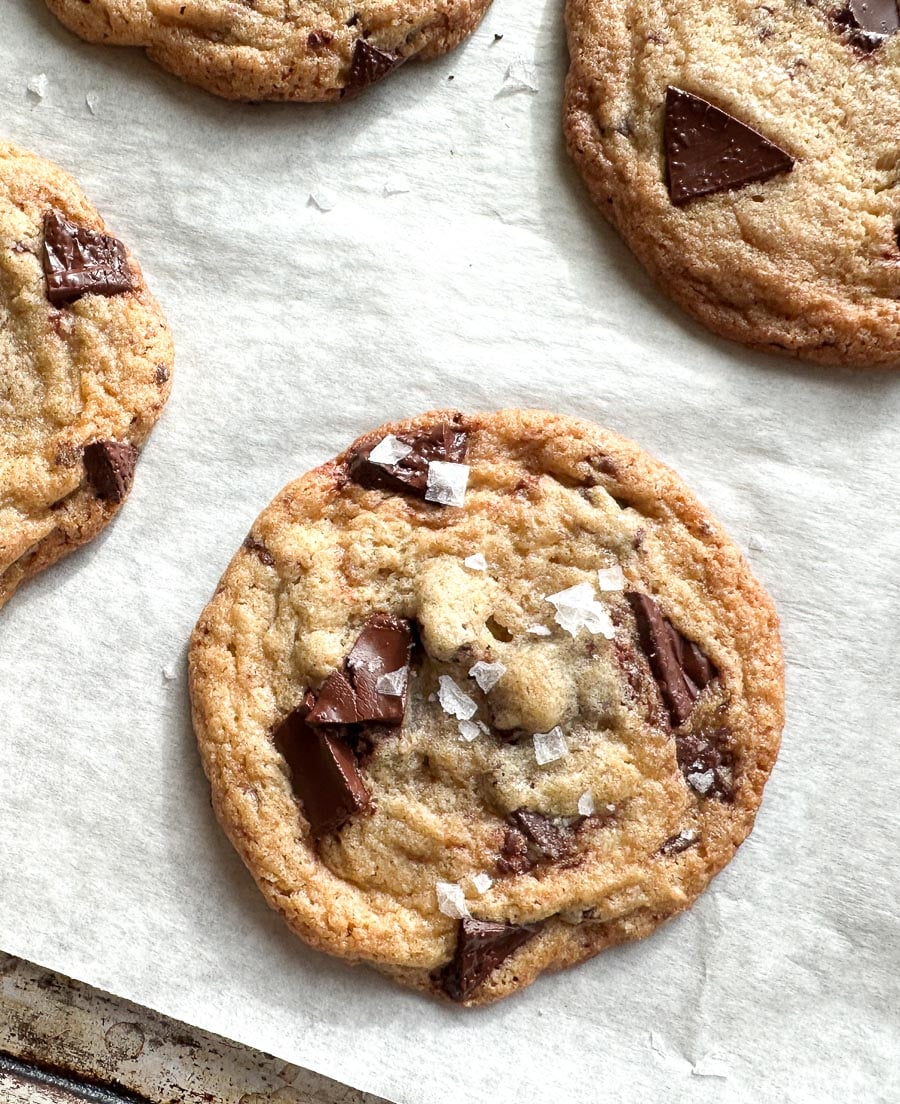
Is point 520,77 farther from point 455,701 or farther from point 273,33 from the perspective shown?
point 455,701

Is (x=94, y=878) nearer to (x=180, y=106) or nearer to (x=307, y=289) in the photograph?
(x=307, y=289)

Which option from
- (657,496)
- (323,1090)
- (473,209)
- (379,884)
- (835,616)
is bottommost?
(323,1090)

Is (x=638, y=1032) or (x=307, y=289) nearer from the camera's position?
(x=638, y=1032)

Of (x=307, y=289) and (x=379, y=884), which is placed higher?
(x=307, y=289)

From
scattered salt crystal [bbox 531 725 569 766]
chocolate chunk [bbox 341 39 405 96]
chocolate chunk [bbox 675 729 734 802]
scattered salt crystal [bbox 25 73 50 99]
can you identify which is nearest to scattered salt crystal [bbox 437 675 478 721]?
scattered salt crystal [bbox 531 725 569 766]

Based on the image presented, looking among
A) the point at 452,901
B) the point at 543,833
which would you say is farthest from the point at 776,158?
the point at 452,901

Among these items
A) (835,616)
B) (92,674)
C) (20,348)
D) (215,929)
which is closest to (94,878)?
(215,929)

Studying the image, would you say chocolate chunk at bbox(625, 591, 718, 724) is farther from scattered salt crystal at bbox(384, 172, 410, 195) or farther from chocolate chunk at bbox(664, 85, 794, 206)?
scattered salt crystal at bbox(384, 172, 410, 195)

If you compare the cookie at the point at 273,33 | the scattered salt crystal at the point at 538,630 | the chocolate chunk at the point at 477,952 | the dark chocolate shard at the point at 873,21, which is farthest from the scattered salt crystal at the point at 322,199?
the chocolate chunk at the point at 477,952
